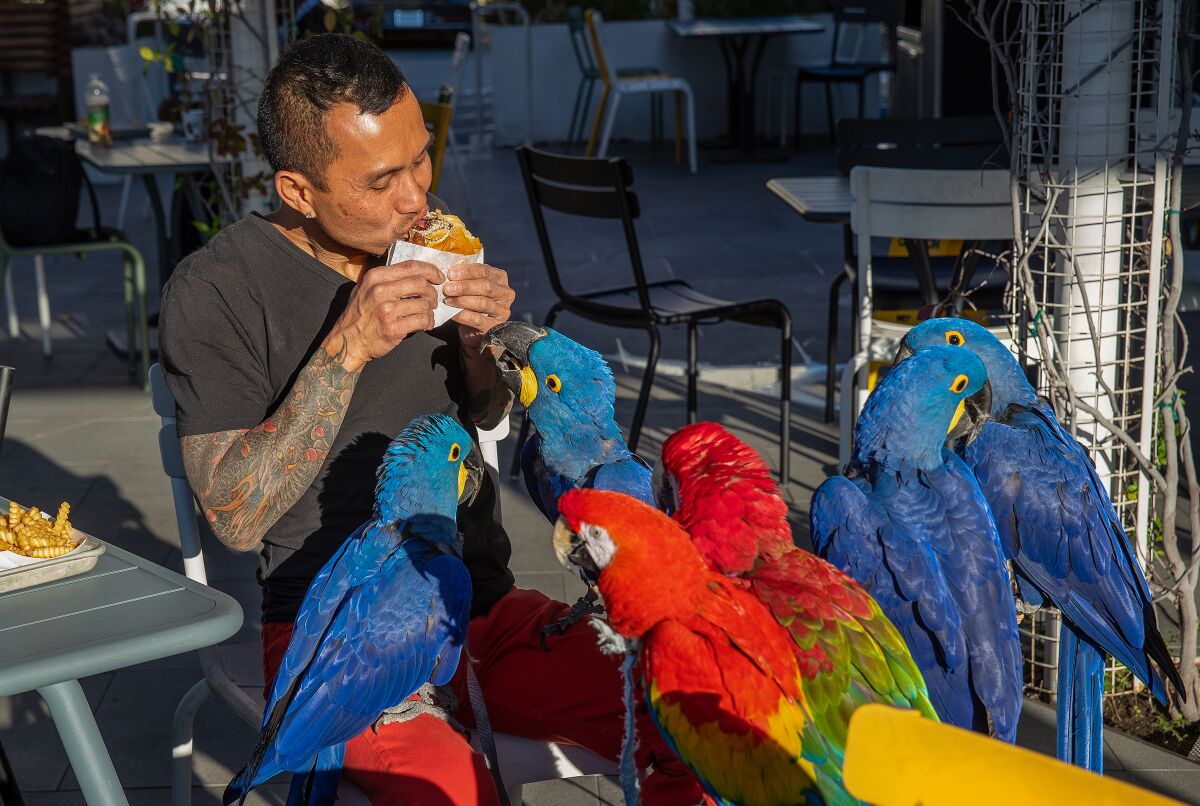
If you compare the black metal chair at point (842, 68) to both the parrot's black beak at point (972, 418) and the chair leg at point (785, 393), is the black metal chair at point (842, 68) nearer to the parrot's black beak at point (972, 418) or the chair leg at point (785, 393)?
the chair leg at point (785, 393)

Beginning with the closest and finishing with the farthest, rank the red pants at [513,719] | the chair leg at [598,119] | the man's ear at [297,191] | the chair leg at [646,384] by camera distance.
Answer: the red pants at [513,719]
the man's ear at [297,191]
the chair leg at [646,384]
the chair leg at [598,119]

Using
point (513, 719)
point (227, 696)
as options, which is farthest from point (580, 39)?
point (513, 719)

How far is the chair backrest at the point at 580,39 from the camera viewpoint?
1041cm

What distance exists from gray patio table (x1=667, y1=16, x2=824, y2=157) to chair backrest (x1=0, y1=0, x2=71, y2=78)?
541 cm

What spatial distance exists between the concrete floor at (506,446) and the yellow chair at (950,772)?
5.57ft

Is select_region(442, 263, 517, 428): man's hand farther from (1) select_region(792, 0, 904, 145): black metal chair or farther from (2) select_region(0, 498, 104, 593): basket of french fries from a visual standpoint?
(1) select_region(792, 0, 904, 145): black metal chair

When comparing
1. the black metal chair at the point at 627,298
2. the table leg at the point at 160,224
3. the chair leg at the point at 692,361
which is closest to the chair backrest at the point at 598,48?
the table leg at the point at 160,224

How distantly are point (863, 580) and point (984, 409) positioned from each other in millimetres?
348

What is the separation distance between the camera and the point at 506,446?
4684mm

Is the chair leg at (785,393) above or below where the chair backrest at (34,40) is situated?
below

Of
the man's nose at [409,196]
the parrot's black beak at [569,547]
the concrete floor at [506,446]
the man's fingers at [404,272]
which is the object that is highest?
the man's nose at [409,196]

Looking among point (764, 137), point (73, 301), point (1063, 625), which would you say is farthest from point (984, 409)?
point (764, 137)

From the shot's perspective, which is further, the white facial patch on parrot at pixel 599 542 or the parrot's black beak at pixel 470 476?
the parrot's black beak at pixel 470 476

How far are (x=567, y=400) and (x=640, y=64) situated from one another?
32.6ft
